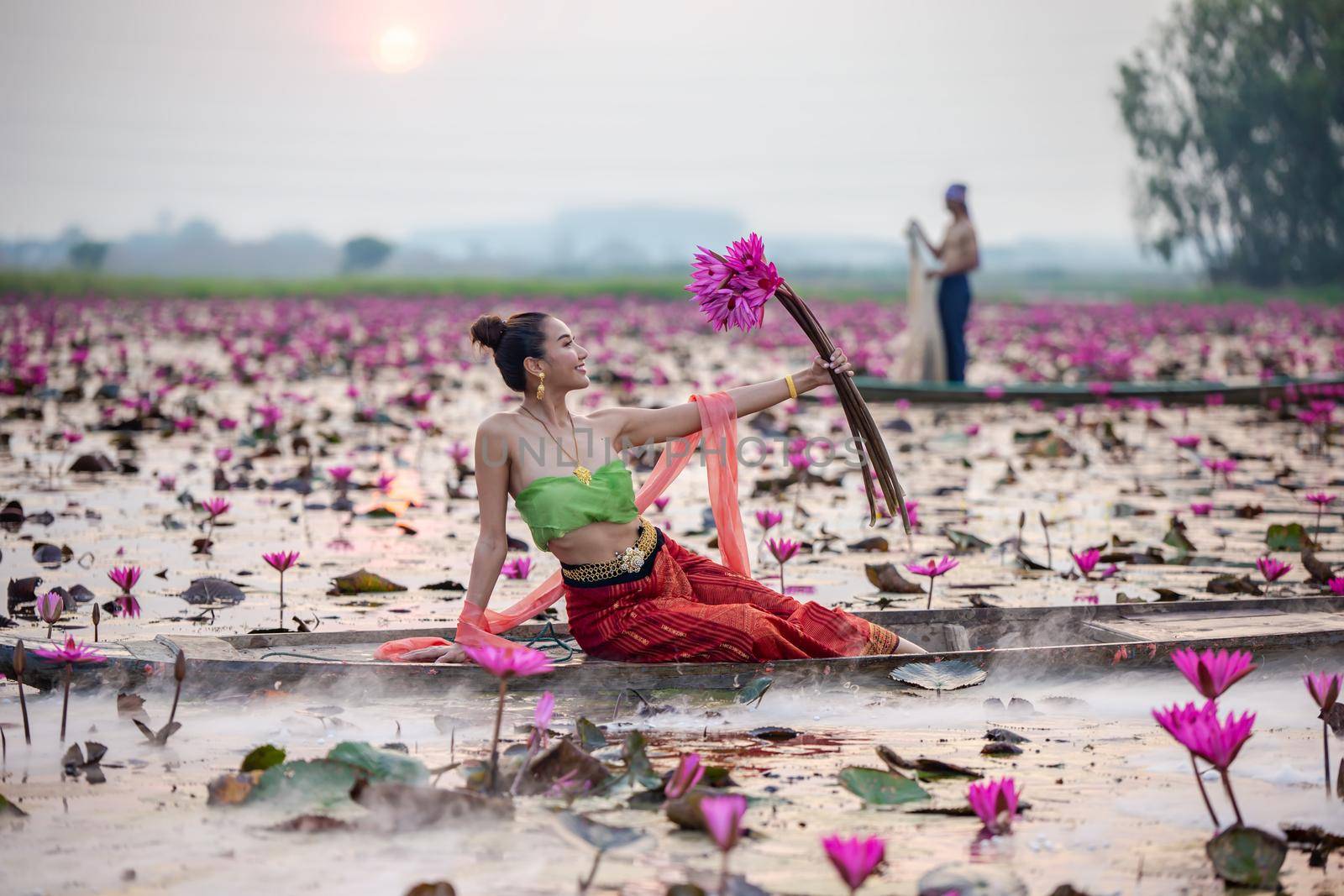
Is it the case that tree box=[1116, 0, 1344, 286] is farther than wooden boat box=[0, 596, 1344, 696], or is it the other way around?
tree box=[1116, 0, 1344, 286]

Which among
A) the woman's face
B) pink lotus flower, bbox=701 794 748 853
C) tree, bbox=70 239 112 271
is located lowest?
pink lotus flower, bbox=701 794 748 853

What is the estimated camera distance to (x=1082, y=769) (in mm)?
3475

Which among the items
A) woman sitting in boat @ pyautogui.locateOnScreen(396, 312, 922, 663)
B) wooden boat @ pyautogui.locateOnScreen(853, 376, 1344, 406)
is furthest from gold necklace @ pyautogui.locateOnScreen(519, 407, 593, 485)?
wooden boat @ pyautogui.locateOnScreen(853, 376, 1344, 406)

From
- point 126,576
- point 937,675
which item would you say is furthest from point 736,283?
point 126,576

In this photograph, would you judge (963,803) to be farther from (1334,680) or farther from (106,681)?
(106,681)

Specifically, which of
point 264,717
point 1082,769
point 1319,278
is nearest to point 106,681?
point 264,717

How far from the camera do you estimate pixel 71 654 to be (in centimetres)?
355

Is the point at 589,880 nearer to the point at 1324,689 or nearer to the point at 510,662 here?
the point at 510,662

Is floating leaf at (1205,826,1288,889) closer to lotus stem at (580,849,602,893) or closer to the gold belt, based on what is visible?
lotus stem at (580,849,602,893)

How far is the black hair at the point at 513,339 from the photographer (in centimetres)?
425

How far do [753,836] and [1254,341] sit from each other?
59.6ft

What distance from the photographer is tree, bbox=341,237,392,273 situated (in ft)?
319

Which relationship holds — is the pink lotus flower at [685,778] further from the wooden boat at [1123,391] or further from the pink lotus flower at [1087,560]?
the wooden boat at [1123,391]

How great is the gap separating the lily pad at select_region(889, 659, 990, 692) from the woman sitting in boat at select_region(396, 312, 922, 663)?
0.81 ft
